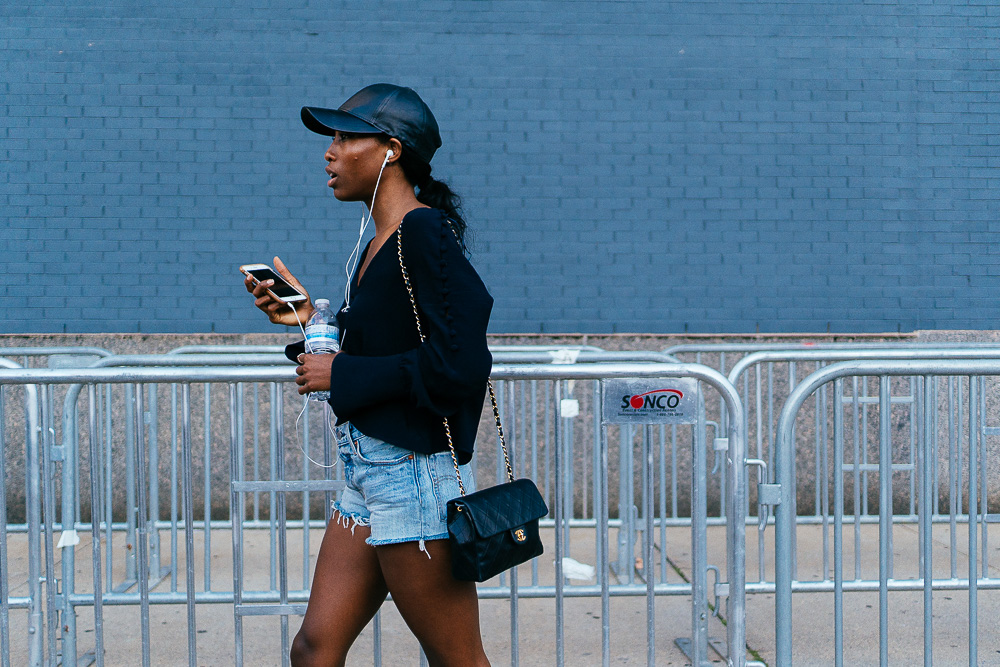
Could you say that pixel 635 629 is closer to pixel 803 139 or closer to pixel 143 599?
pixel 143 599

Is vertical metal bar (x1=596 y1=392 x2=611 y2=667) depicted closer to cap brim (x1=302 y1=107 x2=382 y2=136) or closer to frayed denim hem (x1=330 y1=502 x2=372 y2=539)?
frayed denim hem (x1=330 y1=502 x2=372 y2=539)

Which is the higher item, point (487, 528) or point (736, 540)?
point (487, 528)

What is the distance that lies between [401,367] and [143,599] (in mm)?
1924

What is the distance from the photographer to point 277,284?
2656 mm

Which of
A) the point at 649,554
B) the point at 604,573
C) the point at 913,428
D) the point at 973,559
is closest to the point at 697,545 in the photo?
the point at 649,554

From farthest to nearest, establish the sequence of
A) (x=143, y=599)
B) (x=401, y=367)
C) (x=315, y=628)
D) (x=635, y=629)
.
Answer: (x=635, y=629)
(x=143, y=599)
(x=315, y=628)
(x=401, y=367)

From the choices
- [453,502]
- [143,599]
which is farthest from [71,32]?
[453,502]

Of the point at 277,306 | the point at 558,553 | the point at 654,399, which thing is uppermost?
the point at 277,306

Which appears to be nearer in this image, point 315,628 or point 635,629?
point 315,628

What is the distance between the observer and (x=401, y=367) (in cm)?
223

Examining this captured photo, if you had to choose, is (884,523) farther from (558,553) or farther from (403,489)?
(403,489)

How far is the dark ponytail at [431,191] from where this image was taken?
2.47 metres

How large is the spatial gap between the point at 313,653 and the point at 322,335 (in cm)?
85

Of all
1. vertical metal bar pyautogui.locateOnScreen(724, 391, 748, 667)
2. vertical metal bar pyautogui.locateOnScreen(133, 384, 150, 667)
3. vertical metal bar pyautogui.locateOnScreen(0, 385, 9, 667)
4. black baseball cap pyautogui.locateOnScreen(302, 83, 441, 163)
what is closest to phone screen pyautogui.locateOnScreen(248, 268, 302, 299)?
black baseball cap pyautogui.locateOnScreen(302, 83, 441, 163)
